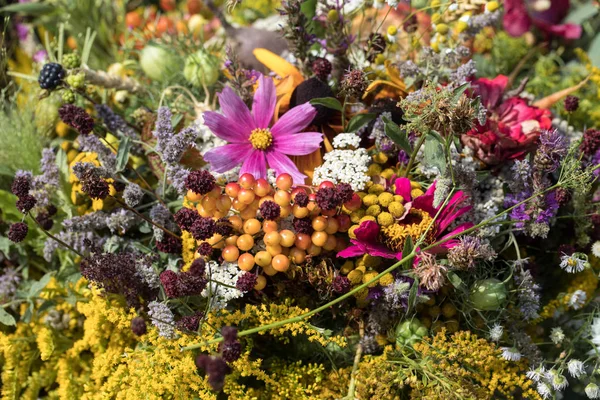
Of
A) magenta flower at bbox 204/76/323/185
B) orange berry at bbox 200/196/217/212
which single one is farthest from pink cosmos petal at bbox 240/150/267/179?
orange berry at bbox 200/196/217/212

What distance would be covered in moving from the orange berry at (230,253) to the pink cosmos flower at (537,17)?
45.8 inches

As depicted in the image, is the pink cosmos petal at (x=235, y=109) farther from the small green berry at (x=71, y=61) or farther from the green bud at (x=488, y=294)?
the green bud at (x=488, y=294)

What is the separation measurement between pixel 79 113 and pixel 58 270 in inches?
15.6

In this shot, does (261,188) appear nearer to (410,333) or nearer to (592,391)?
(410,333)

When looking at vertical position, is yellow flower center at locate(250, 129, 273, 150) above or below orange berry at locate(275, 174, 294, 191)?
above

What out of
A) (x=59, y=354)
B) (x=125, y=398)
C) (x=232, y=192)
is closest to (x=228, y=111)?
(x=232, y=192)

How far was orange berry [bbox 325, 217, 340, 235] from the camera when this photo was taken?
3.11ft

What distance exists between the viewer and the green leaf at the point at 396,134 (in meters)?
0.94

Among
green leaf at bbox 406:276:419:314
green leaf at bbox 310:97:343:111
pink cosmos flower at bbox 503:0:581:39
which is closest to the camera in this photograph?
green leaf at bbox 406:276:419:314

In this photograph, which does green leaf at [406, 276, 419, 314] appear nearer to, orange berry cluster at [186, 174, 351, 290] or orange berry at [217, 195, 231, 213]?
orange berry cluster at [186, 174, 351, 290]

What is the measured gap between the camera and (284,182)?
936 millimetres

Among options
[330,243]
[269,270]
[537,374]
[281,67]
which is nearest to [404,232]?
[330,243]

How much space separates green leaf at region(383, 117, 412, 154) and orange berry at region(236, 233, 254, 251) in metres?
0.28

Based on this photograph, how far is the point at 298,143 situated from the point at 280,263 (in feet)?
0.77
